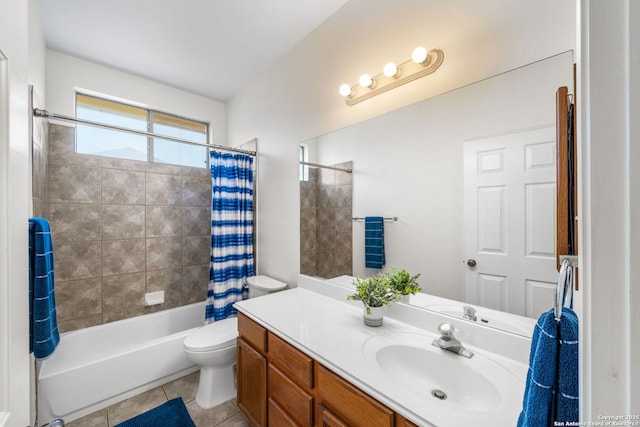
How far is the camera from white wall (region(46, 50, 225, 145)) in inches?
84.9

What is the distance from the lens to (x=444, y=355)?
1.06 m

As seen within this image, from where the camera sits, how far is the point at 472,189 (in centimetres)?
117

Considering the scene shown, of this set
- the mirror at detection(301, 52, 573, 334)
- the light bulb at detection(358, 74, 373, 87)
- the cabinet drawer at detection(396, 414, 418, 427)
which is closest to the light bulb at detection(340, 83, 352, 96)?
the light bulb at detection(358, 74, 373, 87)

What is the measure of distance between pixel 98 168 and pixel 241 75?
1541 millimetres

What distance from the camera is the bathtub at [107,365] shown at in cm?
169

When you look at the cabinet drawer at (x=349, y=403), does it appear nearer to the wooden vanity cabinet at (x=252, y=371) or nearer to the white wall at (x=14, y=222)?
the wooden vanity cabinet at (x=252, y=371)

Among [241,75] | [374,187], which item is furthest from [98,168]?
[374,187]

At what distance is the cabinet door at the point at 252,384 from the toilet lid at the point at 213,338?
30 centimetres

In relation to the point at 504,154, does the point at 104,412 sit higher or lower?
lower

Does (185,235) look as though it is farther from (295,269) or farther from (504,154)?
(504,154)

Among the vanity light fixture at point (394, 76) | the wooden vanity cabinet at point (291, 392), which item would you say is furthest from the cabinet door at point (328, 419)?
the vanity light fixture at point (394, 76)

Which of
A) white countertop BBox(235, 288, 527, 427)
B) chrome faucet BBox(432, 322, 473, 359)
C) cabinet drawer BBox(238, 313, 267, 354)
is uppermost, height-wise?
chrome faucet BBox(432, 322, 473, 359)

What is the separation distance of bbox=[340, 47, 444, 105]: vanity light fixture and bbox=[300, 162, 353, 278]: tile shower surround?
43 centimetres

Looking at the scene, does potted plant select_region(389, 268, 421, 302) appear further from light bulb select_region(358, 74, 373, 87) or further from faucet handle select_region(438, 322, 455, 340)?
light bulb select_region(358, 74, 373, 87)
